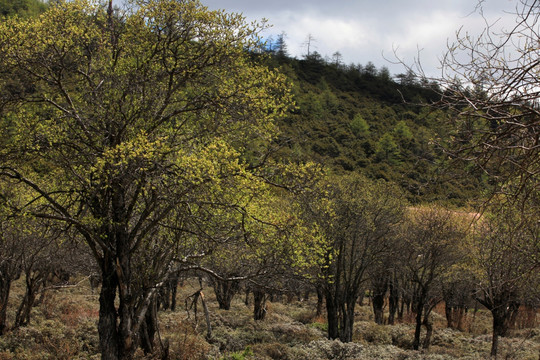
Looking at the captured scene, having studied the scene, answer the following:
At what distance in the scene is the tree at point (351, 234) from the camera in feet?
70.3

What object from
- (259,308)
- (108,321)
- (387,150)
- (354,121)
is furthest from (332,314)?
(354,121)

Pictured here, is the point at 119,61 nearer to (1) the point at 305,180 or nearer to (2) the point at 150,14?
(2) the point at 150,14

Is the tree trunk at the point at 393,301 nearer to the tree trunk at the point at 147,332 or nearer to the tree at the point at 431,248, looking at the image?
the tree at the point at 431,248

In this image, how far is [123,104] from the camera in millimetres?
9883

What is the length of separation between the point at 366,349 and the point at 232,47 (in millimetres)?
13930

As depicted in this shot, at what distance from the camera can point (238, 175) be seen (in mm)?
8375

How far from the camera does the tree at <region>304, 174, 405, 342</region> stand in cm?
2144

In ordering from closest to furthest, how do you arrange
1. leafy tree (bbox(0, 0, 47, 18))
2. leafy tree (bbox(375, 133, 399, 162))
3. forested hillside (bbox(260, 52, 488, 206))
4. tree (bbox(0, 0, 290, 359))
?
tree (bbox(0, 0, 290, 359)), forested hillside (bbox(260, 52, 488, 206)), leafy tree (bbox(375, 133, 399, 162)), leafy tree (bbox(0, 0, 47, 18))

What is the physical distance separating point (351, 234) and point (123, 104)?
14714 mm

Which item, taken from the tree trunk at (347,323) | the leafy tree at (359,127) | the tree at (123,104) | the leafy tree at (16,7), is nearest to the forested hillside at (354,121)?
the leafy tree at (359,127)

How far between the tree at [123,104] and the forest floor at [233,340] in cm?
391

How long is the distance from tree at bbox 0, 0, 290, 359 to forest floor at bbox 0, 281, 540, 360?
3.91 m

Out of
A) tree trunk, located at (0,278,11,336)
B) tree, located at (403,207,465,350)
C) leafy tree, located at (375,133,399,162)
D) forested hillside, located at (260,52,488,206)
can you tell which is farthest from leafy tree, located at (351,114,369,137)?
tree trunk, located at (0,278,11,336)

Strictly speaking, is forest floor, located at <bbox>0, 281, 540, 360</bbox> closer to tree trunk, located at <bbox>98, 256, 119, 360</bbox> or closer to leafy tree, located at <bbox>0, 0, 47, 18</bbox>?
tree trunk, located at <bbox>98, 256, 119, 360</bbox>
